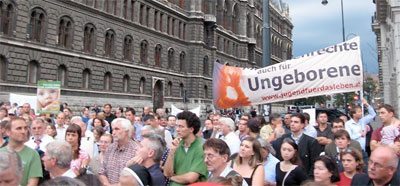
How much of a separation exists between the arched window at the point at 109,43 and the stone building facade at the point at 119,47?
0.25 feet

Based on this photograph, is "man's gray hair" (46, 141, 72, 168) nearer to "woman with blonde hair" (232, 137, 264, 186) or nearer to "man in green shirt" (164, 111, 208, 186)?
"man in green shirt" (164, 111, 208, 186)

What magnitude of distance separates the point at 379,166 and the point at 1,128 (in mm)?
4667

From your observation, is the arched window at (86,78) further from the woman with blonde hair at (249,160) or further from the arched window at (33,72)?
the woman with blonde hair at (249,160)

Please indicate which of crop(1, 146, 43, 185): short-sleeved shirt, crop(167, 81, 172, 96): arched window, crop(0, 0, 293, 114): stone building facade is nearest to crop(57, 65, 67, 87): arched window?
crop(0, 0, 293, 114): stone building facade

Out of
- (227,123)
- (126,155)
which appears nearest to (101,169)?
(126,155)

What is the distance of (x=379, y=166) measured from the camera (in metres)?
3.74

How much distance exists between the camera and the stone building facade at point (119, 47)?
26594 millimetres

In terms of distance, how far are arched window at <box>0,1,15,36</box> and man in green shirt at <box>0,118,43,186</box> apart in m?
22.4

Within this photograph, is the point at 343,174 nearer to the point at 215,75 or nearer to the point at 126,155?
the point at 126,155

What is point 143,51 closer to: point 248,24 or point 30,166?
point 248,24

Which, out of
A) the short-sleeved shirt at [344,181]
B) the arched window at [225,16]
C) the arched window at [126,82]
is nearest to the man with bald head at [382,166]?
the short-sleeved shirt at [344,181]

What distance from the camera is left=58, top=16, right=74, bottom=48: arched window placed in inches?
1168

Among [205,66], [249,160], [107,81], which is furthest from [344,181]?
[205,66]

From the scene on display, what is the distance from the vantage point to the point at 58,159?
416 centimetres
